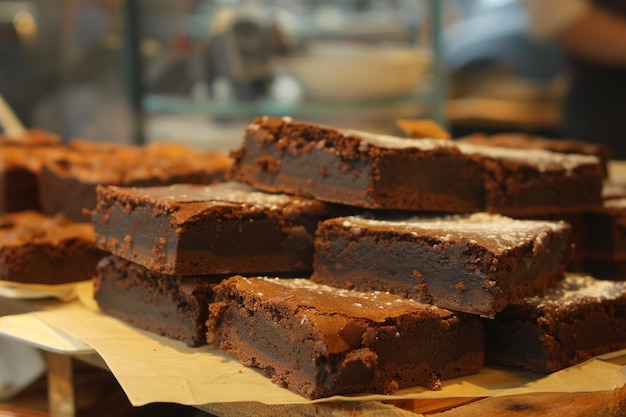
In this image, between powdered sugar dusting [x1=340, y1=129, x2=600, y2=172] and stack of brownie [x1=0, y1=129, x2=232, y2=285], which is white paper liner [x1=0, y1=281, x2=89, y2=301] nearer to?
stack of brownie [x1=0, y1=129, x2=232, y2=285]

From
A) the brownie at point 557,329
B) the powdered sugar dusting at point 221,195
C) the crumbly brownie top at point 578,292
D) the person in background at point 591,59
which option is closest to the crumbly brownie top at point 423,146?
the powdered sugar dusting at point 221,195

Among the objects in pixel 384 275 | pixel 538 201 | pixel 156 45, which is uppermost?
pixel 156 45

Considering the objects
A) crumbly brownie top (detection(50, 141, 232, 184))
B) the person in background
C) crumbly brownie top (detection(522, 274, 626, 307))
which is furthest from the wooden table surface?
the person in background

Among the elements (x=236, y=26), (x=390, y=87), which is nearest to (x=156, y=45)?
(x=236, y=26)

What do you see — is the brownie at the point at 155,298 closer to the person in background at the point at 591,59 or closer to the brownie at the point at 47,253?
the brownie at the point at 47,253

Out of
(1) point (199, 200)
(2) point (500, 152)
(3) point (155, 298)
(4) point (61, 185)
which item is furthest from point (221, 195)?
(4) point (61, 185)

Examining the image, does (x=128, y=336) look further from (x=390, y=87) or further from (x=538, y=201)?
(x=390, y=87)

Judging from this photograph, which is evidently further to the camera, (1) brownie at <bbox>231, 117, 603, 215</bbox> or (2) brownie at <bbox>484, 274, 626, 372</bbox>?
(1) brownie at <bbox>231, 117, 603, 215</bbox>
